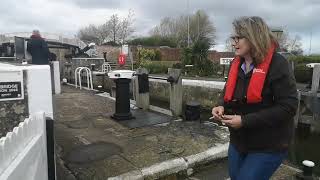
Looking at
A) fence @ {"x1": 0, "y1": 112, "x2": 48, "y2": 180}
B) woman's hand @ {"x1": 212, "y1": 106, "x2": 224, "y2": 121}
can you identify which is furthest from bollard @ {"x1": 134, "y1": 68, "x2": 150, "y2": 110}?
woman's hand @ {"x1": 212, "y1": 106, "x2": 224, "y2": 121}

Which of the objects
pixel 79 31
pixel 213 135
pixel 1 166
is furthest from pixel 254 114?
pixel 79 31

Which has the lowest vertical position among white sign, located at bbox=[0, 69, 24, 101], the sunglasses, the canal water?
the canal water

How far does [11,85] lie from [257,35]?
2.05 metres

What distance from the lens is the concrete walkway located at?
400 cm

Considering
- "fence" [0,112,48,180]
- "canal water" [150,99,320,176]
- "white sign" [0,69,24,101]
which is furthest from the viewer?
"canal water" [150,99,320,176]

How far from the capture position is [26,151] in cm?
221

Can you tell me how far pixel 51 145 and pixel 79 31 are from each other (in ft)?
176

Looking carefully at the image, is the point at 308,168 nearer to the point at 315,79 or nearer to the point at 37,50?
the point at 315,79

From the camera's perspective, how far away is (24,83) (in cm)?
288

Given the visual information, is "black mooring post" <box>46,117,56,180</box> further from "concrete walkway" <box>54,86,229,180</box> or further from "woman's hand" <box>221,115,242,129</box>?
"woman's hand" <box>221,115,242,129</box>

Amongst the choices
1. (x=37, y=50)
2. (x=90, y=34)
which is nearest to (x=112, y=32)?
(x=90, y=34)

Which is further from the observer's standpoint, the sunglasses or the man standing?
the man standing

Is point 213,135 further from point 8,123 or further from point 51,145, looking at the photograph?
point 8,123

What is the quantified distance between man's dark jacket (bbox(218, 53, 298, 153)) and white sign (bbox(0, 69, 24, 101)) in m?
1.82
